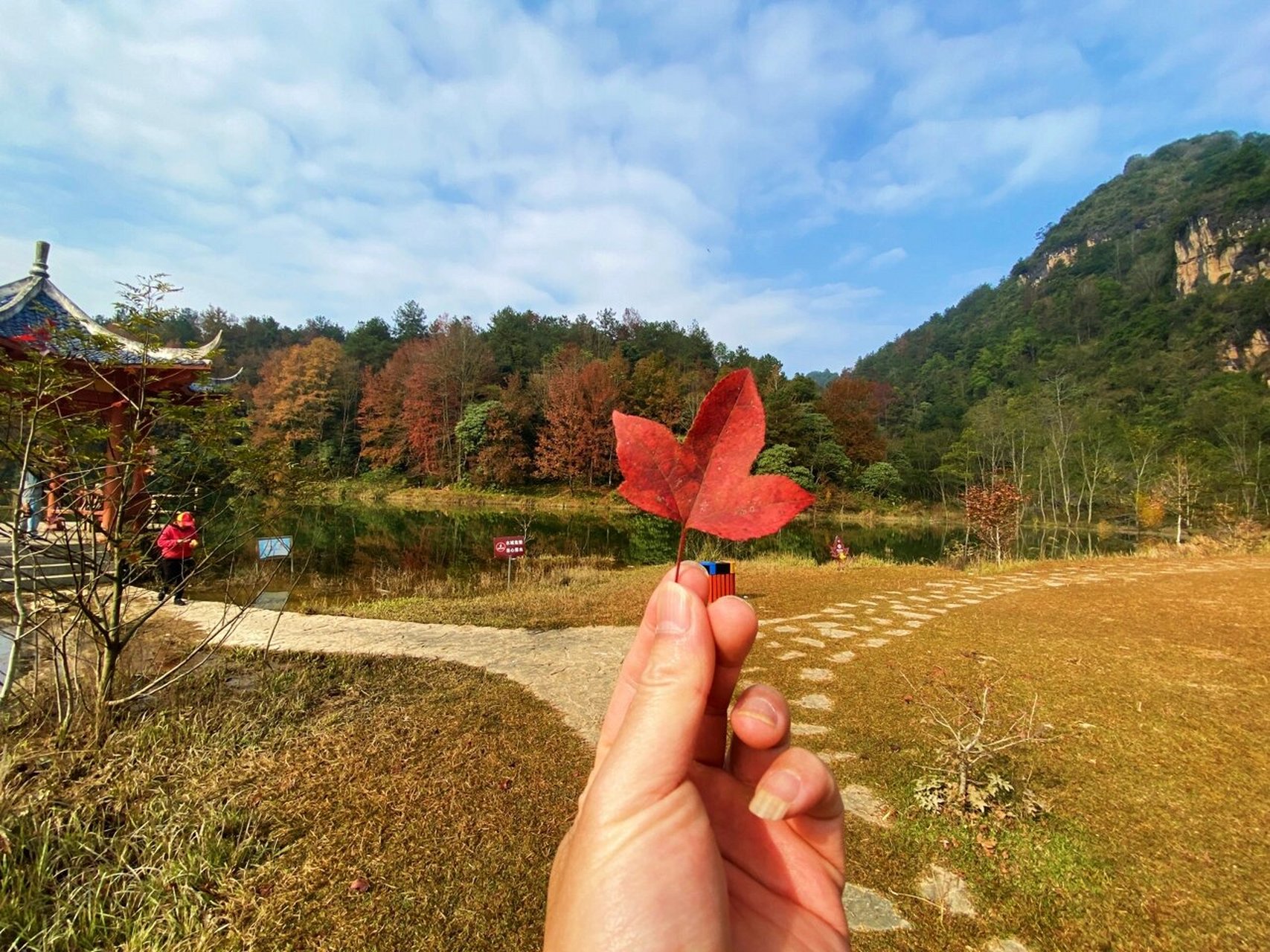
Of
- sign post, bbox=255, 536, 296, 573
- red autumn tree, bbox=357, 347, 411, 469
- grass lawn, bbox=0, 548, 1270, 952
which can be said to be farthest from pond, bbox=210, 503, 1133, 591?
red autumn tree, bbox=357, 347, 411, 469

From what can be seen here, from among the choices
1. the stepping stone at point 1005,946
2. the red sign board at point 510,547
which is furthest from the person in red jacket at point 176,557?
the stepping stone at point 1005,946

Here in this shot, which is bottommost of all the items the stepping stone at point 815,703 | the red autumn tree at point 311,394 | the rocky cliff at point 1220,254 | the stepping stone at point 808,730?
the stepping stone at point 815,703

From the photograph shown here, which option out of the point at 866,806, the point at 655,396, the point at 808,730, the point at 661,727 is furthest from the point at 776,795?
the point at 655,396

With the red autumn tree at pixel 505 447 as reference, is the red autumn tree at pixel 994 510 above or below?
below

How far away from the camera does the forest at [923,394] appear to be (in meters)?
16.5

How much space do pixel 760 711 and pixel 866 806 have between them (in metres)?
2.09

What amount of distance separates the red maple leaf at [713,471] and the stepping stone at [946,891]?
1878mm

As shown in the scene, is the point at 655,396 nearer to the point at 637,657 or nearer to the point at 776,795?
the point at 637,657

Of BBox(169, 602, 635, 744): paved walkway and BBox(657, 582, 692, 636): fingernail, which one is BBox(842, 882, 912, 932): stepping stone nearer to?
BBox(657, 582, 692, 636): fingernail

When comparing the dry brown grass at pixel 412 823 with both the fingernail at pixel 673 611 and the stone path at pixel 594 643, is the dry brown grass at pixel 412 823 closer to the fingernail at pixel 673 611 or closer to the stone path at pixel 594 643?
the stone path at pixel 594 643

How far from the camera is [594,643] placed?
5.25m

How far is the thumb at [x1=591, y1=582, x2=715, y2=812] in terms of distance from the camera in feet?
2.35

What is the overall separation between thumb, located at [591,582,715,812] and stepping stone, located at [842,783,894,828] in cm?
195

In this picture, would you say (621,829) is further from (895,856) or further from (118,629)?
(118,629)
